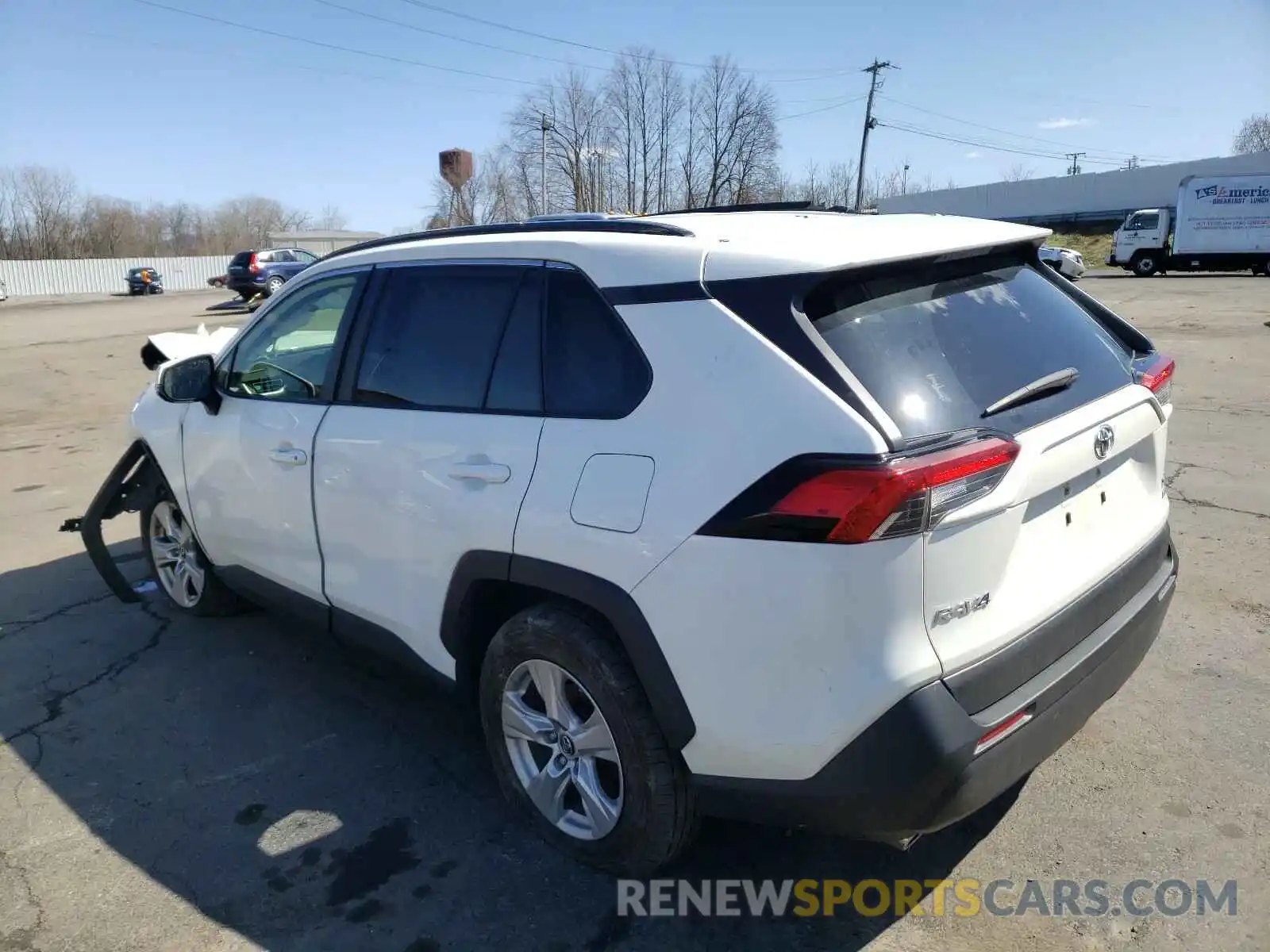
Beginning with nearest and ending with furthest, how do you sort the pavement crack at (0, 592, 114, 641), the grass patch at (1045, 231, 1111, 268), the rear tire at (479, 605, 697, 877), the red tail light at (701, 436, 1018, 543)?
the red tail light at (701, 436, 1018, 543) → the rear tire at (479, 605, 697, 877) → the pavement crack at (0, 592, 114, 641) → the grass patch at (1045, 231, 1111, 268)

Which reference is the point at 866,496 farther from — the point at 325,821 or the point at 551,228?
the point at 325,821

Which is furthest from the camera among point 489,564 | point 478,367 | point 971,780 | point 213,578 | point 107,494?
point 107,494

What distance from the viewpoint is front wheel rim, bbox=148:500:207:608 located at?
459cm

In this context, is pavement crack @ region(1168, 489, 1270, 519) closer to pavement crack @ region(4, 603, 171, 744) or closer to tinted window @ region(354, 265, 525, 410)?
tinted window @ region(354, 265, 525, 410)

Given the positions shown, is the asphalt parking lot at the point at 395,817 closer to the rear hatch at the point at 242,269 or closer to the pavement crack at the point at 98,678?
the pavement crack at the point at 98,678

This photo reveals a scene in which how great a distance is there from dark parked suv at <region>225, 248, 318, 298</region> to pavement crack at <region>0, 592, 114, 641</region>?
28343 millimetres

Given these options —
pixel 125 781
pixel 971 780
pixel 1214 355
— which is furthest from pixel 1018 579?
pixel 1214 355

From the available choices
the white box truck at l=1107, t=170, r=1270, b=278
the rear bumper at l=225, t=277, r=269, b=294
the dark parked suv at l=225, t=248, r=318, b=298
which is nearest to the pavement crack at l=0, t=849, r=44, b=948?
the dark parked suv at l=225, t=248, r=318, b=298

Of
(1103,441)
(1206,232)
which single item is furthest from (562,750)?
(1206,232)

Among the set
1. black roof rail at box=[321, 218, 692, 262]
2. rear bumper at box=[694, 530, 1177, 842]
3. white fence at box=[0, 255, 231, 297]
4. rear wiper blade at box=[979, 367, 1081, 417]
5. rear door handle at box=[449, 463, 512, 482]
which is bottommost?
white fence at box=[0, 255, 231, 297]

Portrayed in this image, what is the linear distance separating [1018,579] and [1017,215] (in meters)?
62.3

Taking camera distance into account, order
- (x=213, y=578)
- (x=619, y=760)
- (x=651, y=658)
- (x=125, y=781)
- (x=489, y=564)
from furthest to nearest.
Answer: (x=213, y=578), (x=125, y=781), (x=489, y=564), (x=619, y=760), (x=651, y=658)

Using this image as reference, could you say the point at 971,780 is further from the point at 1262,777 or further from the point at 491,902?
the point at 1262,777

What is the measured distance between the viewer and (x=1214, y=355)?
13227 millimetres
